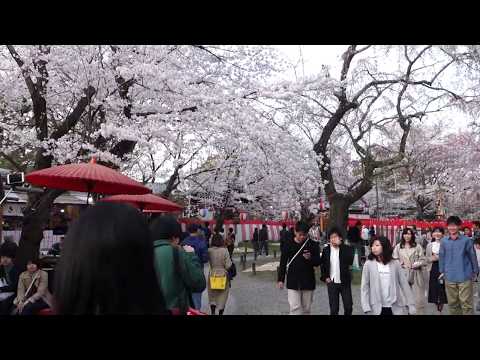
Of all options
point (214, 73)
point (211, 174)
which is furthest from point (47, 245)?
point (211, 174)

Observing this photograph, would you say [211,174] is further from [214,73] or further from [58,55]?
[58,55]

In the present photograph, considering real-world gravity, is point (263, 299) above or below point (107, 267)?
below

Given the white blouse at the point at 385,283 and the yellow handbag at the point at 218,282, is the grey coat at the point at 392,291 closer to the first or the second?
the white blouse at the point at 385,283

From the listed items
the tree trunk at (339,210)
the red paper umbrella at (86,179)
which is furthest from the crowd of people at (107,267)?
the tree trunk at (339,210)

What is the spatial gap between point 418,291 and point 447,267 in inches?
34.8

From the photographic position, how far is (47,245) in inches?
538

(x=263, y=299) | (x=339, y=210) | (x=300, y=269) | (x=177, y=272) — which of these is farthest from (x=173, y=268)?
(x=339, y=210)

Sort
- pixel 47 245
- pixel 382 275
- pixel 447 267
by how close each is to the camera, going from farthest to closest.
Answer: pixel 47 245
pixel 447 267
pixel 382 275

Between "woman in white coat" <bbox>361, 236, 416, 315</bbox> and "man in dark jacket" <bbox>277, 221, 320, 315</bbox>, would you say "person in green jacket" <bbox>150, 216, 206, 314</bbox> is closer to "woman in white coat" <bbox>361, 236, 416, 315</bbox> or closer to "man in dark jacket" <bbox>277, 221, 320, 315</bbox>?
"woman in white coat" <bbox>361, 236, 416, 315</bbox>

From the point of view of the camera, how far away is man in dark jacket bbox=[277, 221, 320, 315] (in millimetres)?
7023

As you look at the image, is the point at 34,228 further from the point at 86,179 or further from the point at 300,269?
the point at 300,269

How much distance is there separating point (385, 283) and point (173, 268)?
2915mm

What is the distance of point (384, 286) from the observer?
5.99 m

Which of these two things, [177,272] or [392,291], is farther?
[392,291]
